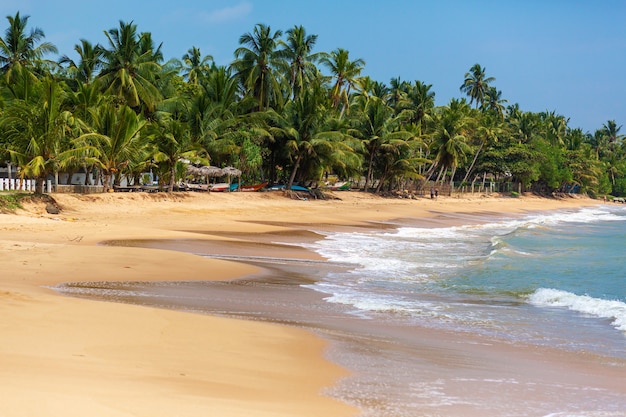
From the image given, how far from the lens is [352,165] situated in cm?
4112

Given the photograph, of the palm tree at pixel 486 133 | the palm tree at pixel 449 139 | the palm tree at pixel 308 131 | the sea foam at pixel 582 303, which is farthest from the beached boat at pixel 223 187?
the palm tree at pixel 486 133

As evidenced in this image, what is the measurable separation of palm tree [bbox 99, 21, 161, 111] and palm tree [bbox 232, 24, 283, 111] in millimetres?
6315

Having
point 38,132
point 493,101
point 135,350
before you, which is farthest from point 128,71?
point 493,101

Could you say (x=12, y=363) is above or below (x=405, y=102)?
below

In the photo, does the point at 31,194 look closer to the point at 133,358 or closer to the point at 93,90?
the point at 93,90

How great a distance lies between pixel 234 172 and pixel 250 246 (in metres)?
19.2

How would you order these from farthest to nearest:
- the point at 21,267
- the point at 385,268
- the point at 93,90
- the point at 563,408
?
the point at 93,90, the point at 385,268, the point at 21,267, the point at 563,408

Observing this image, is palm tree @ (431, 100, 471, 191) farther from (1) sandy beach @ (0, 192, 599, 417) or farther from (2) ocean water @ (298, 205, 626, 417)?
(1) sandy beach @ (0, 192, 599, 417)

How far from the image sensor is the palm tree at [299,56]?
4309cm

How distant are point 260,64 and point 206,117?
877cm

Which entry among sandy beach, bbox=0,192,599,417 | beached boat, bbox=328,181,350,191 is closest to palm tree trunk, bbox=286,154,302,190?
beached boat, bbox=328,181,350,191

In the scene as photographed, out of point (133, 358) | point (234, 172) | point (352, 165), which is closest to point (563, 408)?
point (133, 358)

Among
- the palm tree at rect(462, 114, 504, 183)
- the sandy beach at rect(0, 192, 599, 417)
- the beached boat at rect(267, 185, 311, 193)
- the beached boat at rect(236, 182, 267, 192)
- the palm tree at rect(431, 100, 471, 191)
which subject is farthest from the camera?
the palm tree at rect(462, 114, 504, 183)

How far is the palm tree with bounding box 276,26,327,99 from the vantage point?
4309 centimetres
